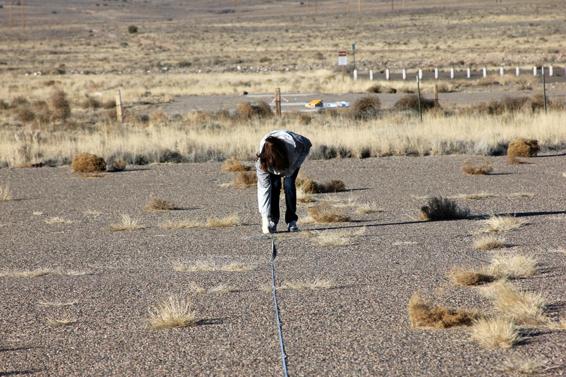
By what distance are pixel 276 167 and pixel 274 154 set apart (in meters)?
0.21

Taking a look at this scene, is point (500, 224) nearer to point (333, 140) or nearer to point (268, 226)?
point (268, 226)

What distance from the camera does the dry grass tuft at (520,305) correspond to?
8.99 m

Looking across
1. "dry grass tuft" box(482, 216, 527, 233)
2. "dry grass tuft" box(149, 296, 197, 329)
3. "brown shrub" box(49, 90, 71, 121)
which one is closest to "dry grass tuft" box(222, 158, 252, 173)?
"dry grass tuft" box(482, 216, 527, 233)

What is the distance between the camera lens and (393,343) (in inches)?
338

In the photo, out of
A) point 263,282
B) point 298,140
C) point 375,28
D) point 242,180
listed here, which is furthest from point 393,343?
point 375,28

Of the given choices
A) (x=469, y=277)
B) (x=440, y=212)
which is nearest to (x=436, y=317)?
(x=469, y=277)

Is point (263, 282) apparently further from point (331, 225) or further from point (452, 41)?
point (452, 41)

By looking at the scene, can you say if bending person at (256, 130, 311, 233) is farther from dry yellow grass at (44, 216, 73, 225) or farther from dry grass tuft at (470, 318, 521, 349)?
dry grass tuft at (470, 318, 521, 349)

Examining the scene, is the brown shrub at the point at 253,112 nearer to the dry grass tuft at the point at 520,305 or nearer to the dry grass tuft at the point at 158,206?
the dry grass tuft at the point at 158,206

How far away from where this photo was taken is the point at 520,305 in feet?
30.1

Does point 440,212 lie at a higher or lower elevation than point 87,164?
higher

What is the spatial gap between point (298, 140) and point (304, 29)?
433 ft

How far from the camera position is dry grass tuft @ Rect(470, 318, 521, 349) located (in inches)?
323

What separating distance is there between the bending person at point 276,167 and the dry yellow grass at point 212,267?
2074 millimetres
